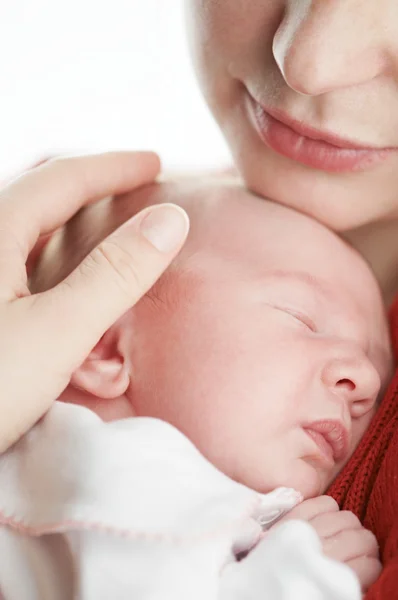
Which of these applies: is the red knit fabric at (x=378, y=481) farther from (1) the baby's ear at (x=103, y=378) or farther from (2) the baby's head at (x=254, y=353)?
(1) the baby's ear at (x=103, y=378)

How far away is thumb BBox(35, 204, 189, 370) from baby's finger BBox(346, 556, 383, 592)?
15.1 inches

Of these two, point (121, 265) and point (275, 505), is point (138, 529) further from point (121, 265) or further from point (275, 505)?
point (121, 265)

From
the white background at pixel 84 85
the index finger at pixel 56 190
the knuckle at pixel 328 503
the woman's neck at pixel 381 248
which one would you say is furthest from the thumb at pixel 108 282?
the white background at pixel 84 85

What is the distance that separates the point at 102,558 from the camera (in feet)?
2.57

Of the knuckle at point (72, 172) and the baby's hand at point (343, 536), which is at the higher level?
the knuckle at point (72, 172)

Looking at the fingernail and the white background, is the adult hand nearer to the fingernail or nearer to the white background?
the fingernail

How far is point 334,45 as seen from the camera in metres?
0.93

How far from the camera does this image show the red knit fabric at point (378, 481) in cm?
94

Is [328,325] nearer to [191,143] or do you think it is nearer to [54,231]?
[54,231]

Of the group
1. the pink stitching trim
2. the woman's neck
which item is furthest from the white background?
the pink stitching trim

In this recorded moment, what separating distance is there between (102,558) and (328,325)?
45 cm

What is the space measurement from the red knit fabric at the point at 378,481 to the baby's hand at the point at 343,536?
0.02m

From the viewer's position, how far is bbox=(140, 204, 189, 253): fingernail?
94cm

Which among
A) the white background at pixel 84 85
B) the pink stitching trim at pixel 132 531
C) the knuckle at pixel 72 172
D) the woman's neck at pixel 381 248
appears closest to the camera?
the pink stitching trim at pixel 132 531
